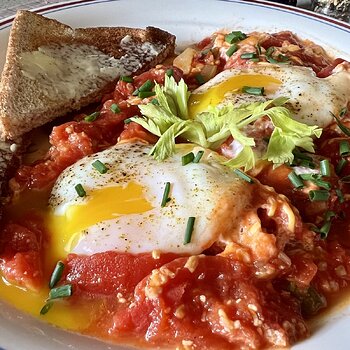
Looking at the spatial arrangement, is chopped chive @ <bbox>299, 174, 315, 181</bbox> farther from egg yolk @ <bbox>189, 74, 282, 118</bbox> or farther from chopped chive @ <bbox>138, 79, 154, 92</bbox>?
chopped chive @ <bbox>138, 79, 154, 92</bbox>

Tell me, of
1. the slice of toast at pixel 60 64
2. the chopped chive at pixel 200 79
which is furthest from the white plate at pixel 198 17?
the chopped chive at pixel 200 79

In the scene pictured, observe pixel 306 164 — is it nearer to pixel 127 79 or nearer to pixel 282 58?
pixel 282 58

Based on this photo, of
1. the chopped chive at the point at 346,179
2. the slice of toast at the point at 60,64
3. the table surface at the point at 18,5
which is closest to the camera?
the chopped chive at the point at 346,179

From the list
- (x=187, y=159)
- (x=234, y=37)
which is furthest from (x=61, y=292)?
(x=234, y=37)

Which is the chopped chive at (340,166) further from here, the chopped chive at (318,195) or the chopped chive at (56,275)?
the chopped chive at (56,275)

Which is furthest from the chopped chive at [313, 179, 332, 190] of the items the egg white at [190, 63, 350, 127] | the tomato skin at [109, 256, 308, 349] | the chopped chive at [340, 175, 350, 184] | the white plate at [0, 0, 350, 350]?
the white plate at [0, 0, 350, 350]

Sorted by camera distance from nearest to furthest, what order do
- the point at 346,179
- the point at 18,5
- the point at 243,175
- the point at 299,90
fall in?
1. the point at 243,175
2. the point at 346,179
3. the point at 299,90
4. the point at 18,5
